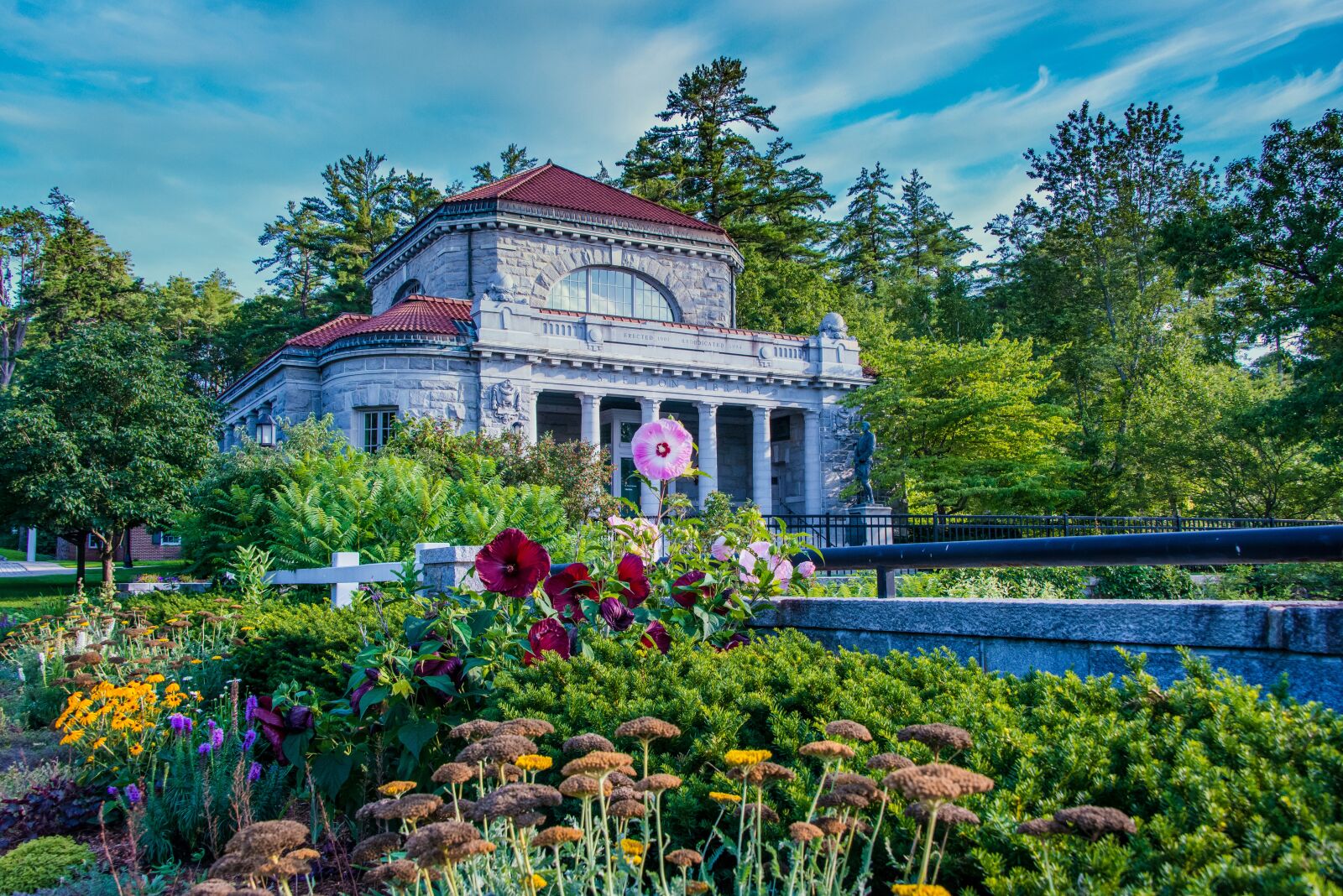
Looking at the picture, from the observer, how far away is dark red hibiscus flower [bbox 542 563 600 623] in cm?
464

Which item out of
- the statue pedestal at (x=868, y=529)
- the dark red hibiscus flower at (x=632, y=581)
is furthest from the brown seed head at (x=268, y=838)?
the statue pedestal at (x=868, y=529)

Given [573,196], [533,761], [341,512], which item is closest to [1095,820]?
[533,761]

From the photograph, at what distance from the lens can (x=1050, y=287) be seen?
42.2 m

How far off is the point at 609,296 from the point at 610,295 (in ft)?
0.20

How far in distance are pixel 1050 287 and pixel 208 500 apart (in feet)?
124

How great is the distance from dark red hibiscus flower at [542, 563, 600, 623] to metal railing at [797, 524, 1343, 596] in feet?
4.69

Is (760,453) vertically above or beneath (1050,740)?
above

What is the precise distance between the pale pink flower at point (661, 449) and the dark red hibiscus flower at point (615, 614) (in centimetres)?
69

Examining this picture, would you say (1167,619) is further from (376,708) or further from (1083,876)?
(376,708)

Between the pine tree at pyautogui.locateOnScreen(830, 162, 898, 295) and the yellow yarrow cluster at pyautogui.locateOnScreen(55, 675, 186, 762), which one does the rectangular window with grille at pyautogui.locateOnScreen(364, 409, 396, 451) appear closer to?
the yellow yarrow cluster at pyautogui.locateOnScreen(55, 675, 186, 762)

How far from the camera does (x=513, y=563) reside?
4.22m

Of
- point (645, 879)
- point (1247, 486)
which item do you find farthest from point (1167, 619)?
point (1247, 486)

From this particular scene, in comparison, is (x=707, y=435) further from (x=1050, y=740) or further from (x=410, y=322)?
(x=1050, y=740)

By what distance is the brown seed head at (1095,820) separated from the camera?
212 centimetres
